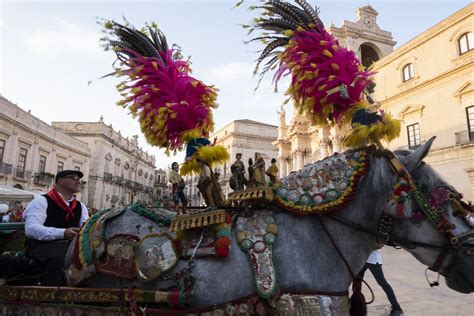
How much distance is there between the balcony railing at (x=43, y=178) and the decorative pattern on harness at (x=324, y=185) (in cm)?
2936

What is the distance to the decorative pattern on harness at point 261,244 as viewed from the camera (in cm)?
190

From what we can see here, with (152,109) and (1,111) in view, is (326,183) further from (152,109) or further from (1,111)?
(1,111)

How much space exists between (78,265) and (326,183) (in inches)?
75.2

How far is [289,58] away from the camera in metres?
2.60

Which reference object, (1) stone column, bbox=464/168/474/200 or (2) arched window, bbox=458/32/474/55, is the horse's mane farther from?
(2) arched window, bbox=458/32/474/55

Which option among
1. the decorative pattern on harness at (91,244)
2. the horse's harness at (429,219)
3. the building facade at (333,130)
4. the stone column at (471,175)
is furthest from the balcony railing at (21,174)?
the stone column at (471,175)

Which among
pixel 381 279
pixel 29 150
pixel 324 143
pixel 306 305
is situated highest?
pixel 324 143

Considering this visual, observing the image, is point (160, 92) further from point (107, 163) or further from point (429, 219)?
point (107, 163)

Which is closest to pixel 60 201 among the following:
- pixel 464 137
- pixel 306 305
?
pixel 306 305

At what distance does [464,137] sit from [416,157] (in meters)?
19.4

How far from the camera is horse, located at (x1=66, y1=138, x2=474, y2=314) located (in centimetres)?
196

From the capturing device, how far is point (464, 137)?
1773 centimetres

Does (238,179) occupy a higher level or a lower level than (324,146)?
lower

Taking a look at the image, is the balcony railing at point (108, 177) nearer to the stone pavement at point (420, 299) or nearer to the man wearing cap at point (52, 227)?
the stone pavement at point (420, 299)
